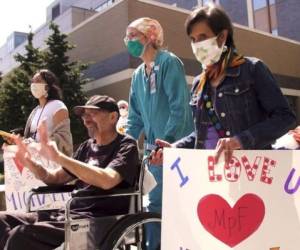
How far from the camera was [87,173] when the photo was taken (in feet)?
8.45

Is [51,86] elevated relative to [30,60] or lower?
lower

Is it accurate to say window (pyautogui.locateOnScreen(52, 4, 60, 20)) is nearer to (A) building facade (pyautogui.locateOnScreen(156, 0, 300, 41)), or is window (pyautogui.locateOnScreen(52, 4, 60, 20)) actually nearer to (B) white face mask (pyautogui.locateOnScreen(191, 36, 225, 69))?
(A) building facade (pyautogui.locateOnScreen(156, 0, 300, 41))

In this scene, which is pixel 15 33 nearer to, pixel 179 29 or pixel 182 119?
pixel 179 29

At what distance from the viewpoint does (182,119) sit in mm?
2975

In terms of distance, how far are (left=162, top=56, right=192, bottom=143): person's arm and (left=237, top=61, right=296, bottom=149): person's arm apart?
103 centimetres

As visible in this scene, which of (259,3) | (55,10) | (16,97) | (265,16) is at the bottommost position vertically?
(16,97)

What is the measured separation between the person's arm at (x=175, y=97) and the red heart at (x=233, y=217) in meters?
1.12

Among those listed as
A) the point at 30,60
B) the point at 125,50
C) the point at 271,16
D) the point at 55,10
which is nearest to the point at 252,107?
the point at 125,50

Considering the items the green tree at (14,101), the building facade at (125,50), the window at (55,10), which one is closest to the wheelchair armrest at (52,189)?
the building facade at (125,50)

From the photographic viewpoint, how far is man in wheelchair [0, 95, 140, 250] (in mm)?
2520

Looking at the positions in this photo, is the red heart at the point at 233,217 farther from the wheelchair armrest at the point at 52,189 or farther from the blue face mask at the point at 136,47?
the blue face mask at the point at 136,47

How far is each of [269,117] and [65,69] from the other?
54.3 ft

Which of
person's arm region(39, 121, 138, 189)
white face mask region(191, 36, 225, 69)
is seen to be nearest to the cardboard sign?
white face mask region(191, 36, 225, 69)

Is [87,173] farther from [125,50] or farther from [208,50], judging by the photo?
[125,50]
